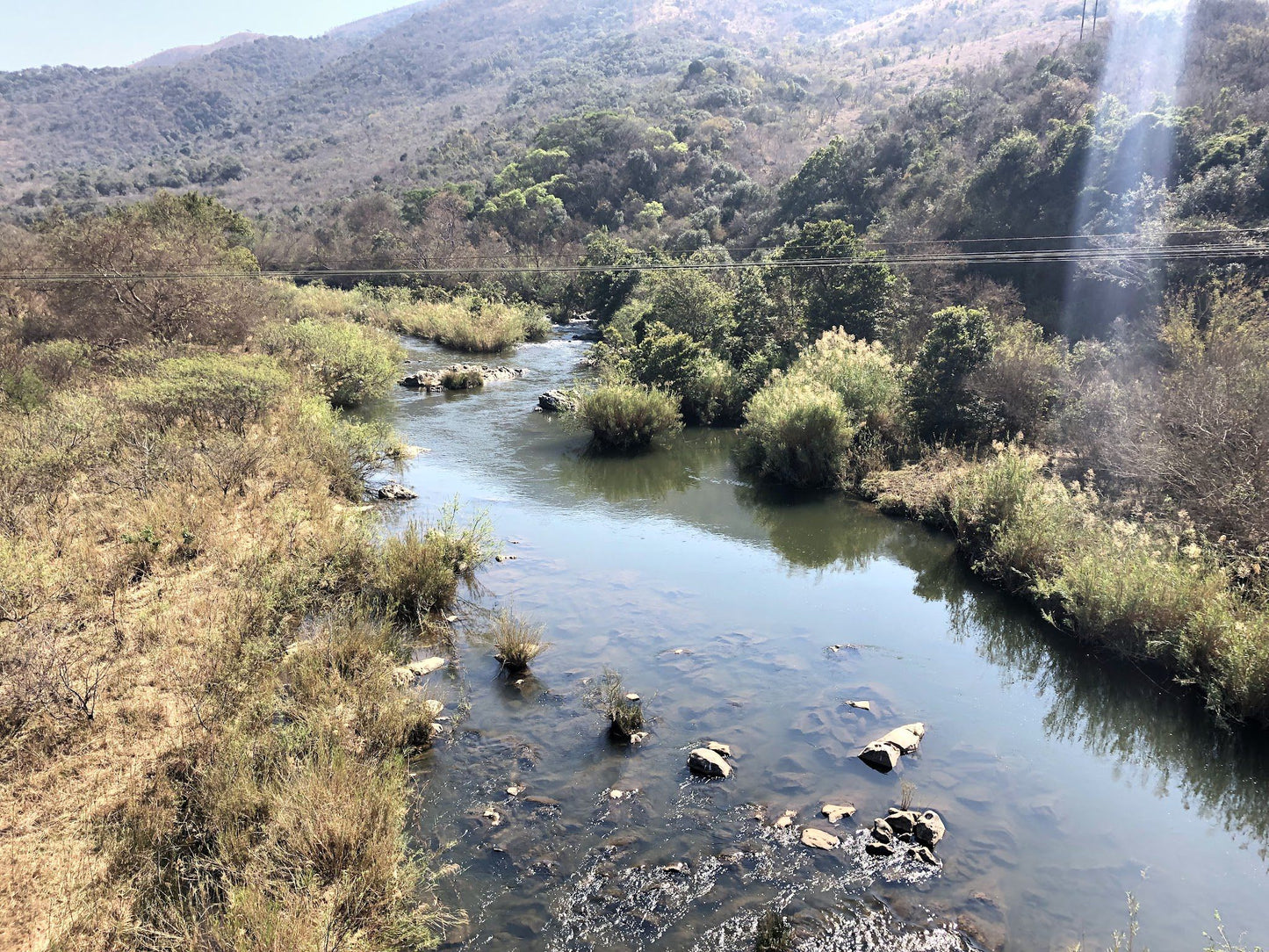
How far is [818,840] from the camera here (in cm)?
727

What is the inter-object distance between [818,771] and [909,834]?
3.96ft

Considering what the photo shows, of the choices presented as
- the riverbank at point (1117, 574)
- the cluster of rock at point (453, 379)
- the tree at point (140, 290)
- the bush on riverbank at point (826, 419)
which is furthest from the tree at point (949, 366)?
the tree at point (140, 290)

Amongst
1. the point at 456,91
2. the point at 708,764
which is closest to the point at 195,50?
the point at 456,91

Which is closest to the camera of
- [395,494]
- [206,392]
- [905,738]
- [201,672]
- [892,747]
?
[201,672]

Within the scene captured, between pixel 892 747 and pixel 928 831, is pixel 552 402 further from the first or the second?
pixel 928 831

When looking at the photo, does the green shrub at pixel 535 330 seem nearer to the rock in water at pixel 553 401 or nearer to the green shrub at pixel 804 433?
the rock in water at pixel 553 401

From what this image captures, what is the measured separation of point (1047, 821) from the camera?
779 centimetres

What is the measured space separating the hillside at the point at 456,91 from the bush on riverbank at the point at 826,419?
157 ft

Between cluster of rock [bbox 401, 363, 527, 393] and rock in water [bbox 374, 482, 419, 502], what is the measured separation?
12171 millimetres

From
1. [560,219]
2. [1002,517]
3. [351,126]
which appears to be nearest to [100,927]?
[1002,517]

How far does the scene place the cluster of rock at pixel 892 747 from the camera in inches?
331

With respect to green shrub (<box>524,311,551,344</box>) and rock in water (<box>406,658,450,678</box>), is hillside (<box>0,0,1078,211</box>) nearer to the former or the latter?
green shrub (<box>524,311,551,344</box>)

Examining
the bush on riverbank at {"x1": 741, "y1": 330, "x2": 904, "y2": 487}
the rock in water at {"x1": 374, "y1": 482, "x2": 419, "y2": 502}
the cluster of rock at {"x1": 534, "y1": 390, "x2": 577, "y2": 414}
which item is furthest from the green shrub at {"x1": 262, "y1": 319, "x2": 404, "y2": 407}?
the bush on riverbank at {"x1": 741, "y1": 330, "x2": 904, "y2": 487}

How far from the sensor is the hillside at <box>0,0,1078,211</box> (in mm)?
79375
